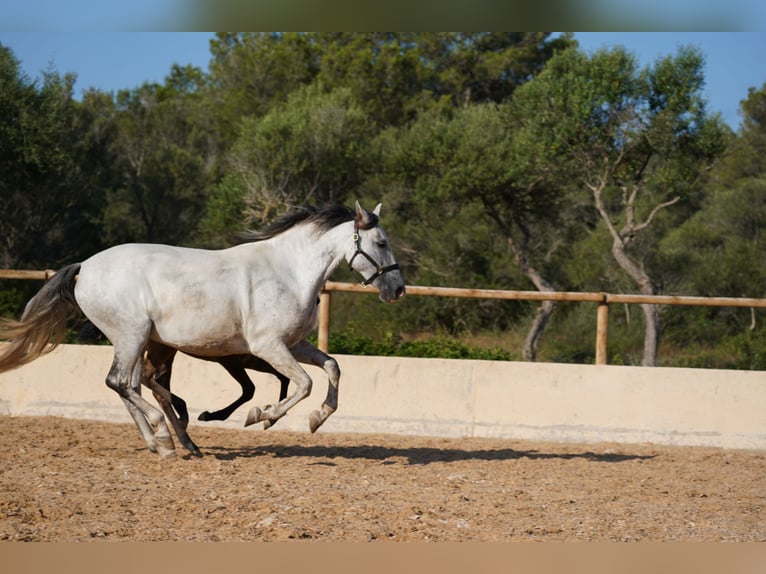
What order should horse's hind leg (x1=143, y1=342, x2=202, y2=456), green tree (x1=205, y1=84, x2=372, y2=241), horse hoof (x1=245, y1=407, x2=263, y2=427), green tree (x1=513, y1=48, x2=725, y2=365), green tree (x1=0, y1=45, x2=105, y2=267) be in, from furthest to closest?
green tree (x1=205, y1=84, x2=372, y2=241), green tree (x1=0, y1=45, x2=105, y2=267), green tree (x1=513, y1=48, x2=725, y2=365), horse's hind leg (x1=143, y1=342, x2=202, y2=456), horse hoof (x1=245, y1=407, x2=263, y2=427)

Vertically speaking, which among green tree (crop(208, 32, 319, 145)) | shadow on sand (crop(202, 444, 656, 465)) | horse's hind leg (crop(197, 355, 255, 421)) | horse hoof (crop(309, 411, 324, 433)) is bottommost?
shadow on sand (crop(202, 444, 656, 465))

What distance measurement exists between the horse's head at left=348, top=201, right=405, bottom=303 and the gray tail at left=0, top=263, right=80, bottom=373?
212 cm

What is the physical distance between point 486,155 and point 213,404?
15988mm

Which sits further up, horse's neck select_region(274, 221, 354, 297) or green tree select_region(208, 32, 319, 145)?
green tree select_region(208, 32, 319, 145)

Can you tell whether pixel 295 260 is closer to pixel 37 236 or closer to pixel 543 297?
pixel 543 297

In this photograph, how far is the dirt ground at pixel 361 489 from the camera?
4.36 metres

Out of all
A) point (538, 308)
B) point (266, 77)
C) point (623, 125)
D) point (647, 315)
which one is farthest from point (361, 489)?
point (266, 77)

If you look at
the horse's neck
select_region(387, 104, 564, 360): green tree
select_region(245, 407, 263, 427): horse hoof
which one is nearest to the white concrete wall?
the horse's neck

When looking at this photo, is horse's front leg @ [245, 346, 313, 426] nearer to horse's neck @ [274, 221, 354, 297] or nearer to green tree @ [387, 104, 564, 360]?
horse's neck @ [274, 221, 354, 297]

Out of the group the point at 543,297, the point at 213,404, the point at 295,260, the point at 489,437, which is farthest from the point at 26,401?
the point at 543,297

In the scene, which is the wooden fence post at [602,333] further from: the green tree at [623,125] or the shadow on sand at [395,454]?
the green tree at [623,125]

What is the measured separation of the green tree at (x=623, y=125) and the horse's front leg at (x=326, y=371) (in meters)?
14.4

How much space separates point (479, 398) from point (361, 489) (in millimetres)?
3044

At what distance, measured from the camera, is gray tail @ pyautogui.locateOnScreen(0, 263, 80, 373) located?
664 centimetres
